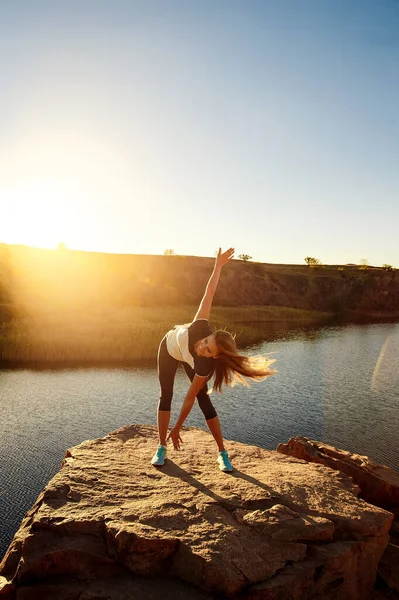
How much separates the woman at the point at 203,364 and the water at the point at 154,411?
3.40 m

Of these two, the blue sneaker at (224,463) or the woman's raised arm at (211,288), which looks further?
the blue sneaker at (224,463)

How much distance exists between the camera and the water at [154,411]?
1109 centimetres

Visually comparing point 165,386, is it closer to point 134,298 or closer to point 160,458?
point 160,458

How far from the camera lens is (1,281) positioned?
1641 inches

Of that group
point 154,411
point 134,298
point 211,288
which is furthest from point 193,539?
point 134,298

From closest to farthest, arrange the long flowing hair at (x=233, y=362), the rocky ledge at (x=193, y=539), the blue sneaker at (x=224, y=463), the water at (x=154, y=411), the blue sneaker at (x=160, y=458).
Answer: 1. the rocky ledge at (x=193, y=539)
2. the long flowing hair at (x=233, y=362)
3. the blue sneaker at (x=224, y=463)
4. the blue sneaker at (x=160, y=458)
5. the water at (x=154, y=411)

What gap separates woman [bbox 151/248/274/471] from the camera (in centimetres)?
550

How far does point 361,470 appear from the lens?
7719mm

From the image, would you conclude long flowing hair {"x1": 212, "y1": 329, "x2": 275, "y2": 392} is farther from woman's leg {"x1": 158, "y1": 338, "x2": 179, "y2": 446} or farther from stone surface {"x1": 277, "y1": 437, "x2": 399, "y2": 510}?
stone surface {"x1": 277, "y1": 437, "x2": 399, "y2": 510}

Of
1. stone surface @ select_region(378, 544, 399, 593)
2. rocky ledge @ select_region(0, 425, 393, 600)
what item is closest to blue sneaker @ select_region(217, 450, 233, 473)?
rocky ledge @ select_region(0, 425, 393, 600)

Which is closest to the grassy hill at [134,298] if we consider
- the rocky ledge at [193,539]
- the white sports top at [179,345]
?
the white sports top at [179,345]

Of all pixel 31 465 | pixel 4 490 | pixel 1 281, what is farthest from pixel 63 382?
pixel 1 281

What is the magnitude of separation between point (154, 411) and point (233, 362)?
35.1ft

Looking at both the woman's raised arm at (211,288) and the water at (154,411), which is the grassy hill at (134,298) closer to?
the water at (154,411)
